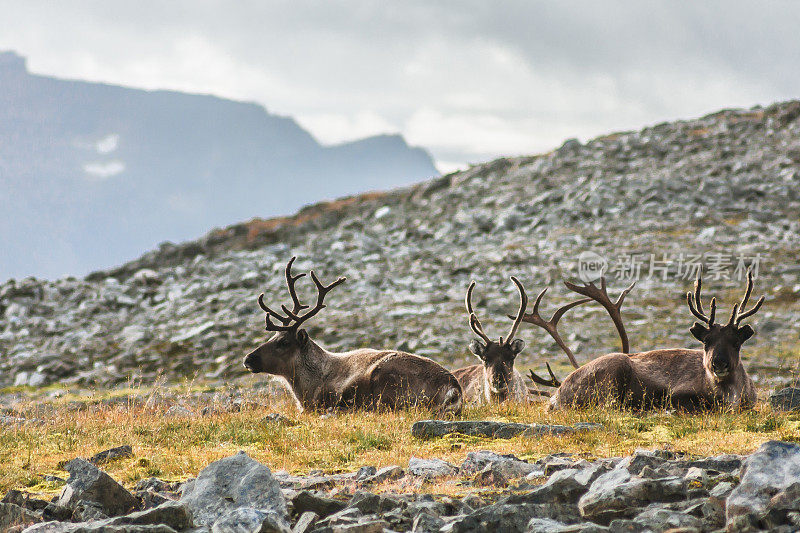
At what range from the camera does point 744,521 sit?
569 centimetres

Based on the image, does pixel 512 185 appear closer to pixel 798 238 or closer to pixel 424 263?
pixel 424 263

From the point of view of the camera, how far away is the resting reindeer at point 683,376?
12.0 m

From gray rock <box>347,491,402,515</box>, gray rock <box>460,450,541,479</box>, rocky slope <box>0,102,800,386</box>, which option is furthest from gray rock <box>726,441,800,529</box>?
rocky slope <box>0,102,800,386</box>

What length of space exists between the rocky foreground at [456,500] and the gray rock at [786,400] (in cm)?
417

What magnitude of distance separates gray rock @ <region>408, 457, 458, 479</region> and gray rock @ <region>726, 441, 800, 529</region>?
2551 mm

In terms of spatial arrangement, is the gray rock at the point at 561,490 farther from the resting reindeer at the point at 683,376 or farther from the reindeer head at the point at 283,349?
the reindeer head at the point at 283,349

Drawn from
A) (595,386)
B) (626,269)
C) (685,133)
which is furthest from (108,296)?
(685,133)

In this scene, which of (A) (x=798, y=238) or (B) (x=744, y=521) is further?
(A) (x=798, y=238)

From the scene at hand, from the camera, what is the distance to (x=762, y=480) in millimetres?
6145

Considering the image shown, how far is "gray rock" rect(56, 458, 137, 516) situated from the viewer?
7.08m

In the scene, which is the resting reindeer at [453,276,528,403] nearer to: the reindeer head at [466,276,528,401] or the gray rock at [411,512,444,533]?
the reindeer head at [466,276,528,401]

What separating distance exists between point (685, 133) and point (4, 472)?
1854 inches

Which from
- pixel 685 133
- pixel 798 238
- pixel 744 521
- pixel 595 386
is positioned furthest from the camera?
pixel 685 133

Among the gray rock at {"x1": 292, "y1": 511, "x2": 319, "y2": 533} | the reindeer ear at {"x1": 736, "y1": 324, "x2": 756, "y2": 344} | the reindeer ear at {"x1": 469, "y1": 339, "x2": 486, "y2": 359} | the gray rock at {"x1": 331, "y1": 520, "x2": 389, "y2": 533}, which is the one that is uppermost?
the reindeer ear at {"x1": 736, "y1": 324, "x2": 756, "y2": 344}
